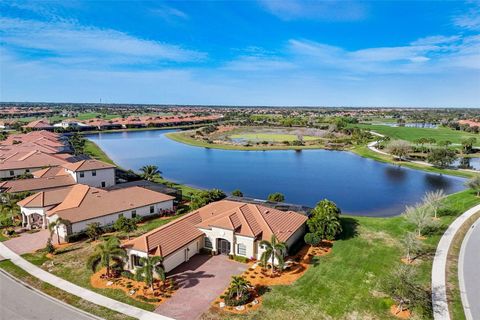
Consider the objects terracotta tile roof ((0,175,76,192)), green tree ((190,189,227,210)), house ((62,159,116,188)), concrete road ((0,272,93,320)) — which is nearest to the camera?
concrete road ((0,272,93,320))

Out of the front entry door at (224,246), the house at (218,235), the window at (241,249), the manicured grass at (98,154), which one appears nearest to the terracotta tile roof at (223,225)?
the house at (218,235)

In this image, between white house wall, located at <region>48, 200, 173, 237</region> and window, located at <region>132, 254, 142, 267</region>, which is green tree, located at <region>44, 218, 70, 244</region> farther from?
window, located at <region>132, 254, 142, 267</region>

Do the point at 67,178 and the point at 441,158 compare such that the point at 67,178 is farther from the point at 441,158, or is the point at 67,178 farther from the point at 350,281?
the point at 441,158

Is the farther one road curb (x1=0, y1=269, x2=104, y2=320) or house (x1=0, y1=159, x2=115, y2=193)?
house (x1=0, y1=159, x2=115, y2=193)

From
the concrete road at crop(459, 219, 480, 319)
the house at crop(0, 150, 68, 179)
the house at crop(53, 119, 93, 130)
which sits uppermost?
the house at crop(53, 119, 93, 130)

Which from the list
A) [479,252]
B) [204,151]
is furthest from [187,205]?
[204,151]

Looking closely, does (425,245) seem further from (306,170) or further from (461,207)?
(306,170)

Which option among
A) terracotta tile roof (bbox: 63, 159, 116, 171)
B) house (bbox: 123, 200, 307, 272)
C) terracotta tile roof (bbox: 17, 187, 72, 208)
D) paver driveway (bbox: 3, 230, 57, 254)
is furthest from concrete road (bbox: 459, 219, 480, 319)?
terracotta tile roof (bbox: 63, 159, 116, 171)
